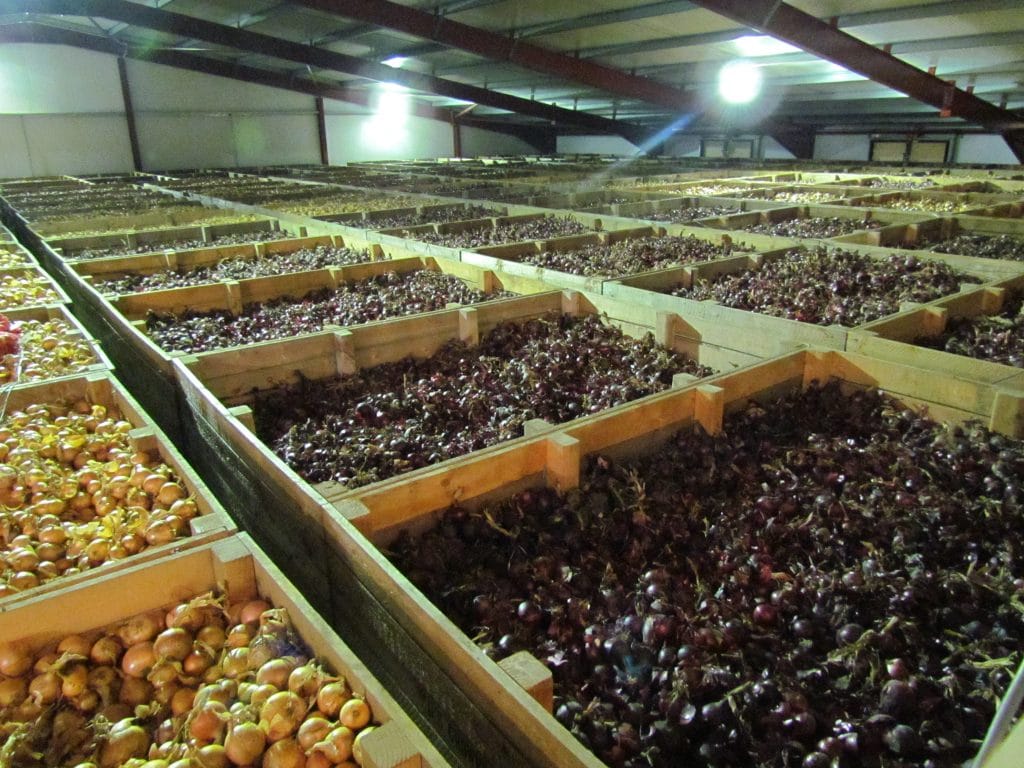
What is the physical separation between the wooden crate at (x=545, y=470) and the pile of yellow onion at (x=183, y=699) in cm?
23

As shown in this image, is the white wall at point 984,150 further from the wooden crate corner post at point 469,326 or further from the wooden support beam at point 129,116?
the wooden support beam at point 129,116

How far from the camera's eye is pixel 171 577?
1.73m

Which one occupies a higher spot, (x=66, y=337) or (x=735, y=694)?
(x=66, y=337)

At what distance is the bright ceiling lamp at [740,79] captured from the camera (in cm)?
1059

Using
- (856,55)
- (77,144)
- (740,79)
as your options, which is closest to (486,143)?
(77,144)

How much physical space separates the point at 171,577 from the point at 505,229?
5.42 metres

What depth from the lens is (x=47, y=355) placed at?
3277mm

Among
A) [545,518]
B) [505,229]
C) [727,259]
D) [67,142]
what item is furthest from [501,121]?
[545,518]

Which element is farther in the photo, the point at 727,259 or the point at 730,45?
the point at 730,45

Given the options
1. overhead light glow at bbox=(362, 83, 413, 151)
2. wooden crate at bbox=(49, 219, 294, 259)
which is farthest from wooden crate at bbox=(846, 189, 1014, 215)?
overhead light glow at bbox=(362, 83, 413, 151)

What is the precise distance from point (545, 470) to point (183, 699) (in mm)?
1248

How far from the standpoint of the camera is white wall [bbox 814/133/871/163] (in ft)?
51.4

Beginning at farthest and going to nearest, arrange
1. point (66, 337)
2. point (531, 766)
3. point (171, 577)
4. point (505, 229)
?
point (505, 229), point (66, 337), point (171, 577), point (531, 766)

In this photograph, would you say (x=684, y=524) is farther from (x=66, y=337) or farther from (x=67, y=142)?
(x=67, y=142)
